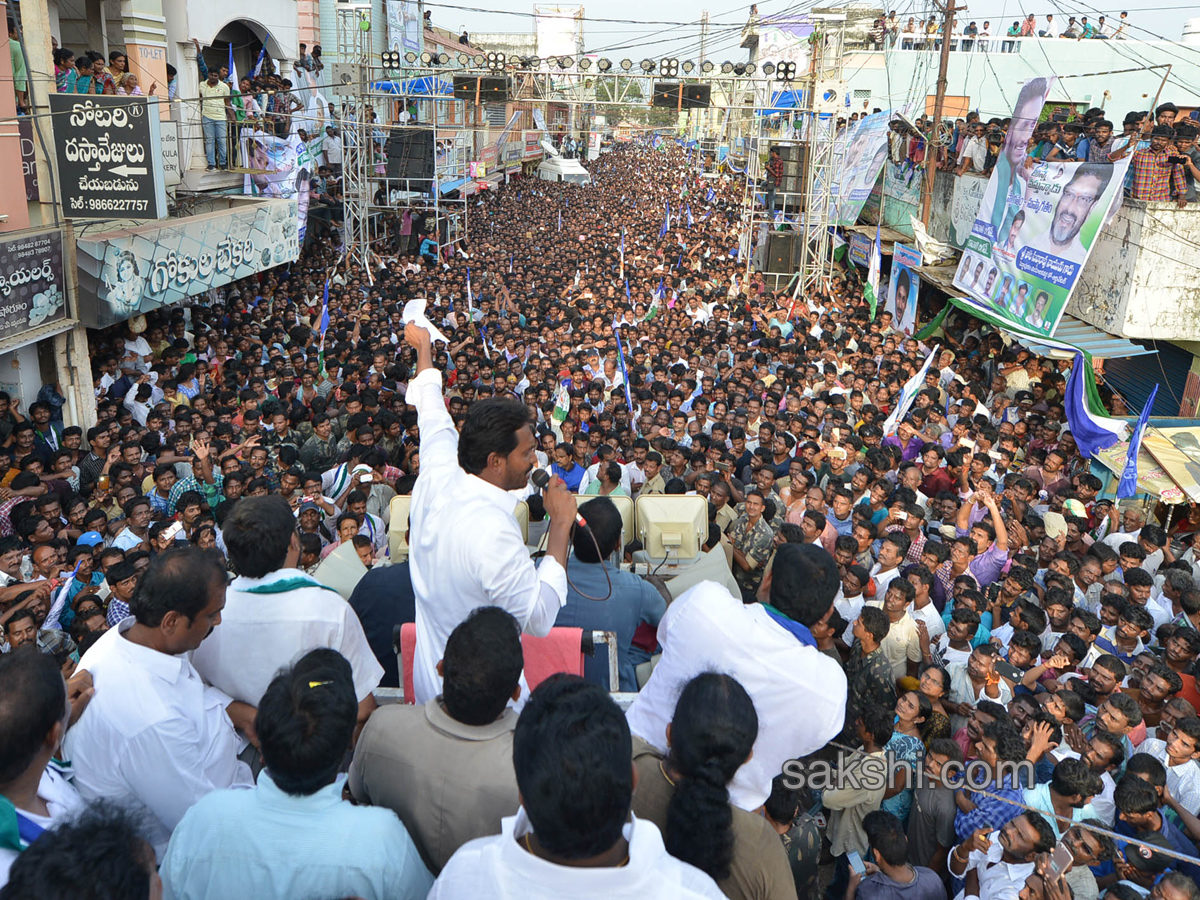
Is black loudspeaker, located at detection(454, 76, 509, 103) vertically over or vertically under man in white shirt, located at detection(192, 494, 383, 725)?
over

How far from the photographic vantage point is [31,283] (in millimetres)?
8289

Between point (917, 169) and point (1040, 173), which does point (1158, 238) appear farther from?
point (917, 169)

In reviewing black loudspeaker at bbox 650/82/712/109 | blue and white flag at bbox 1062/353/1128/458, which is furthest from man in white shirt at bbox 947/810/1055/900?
black loudspeaker at bbox 650/82/712/109

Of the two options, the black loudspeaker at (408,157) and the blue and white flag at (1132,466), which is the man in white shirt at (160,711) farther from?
the black loudspeaker at (408,157)

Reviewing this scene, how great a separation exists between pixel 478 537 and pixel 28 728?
105 centimetres

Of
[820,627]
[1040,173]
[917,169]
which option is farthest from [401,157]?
[820,627]

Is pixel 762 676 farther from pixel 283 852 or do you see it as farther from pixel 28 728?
pixel 28 728

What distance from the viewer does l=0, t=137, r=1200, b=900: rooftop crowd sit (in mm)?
1912

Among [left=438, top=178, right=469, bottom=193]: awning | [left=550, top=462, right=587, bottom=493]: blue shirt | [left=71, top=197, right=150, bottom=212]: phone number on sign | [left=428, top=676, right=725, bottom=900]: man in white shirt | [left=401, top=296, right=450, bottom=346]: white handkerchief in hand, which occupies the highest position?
[left=401, top=296, right=450, bottom=346]: white handkerchief in hand

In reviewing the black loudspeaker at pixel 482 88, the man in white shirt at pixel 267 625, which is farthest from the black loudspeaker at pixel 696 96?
the man in white shirt at pixel 267 625

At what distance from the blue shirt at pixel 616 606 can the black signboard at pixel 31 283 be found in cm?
671

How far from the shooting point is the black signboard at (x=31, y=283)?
7918mm

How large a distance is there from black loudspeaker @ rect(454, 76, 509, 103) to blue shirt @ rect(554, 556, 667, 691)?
50.6 feet

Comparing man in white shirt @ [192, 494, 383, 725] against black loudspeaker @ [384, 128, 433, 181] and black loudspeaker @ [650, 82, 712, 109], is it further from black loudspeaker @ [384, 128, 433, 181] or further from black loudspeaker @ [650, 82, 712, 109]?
black loudspeaker @ [384, 128, 433, 181]
